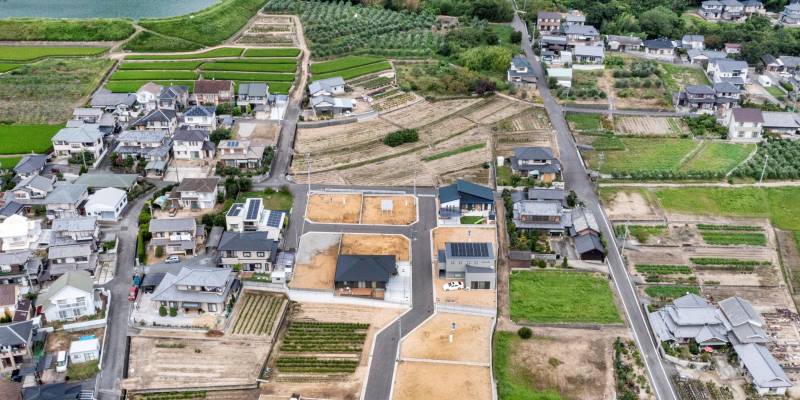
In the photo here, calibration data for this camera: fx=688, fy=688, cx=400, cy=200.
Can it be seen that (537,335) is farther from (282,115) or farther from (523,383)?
(282,115)

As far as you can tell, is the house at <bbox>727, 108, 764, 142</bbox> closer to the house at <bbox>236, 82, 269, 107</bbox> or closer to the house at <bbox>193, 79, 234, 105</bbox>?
the house at <bbox>236, 82, 269, 107</bbox>

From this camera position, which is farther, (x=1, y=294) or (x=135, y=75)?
(x=135, y=75)

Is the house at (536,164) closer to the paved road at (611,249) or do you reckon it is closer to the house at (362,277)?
the paved road at (611,249)

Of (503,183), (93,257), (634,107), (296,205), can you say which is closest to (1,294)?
(93,257)

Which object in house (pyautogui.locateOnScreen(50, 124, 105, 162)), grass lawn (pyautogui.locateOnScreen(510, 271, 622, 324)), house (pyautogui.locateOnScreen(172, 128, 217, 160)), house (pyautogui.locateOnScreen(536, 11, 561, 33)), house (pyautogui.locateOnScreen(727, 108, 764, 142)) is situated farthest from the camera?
house (pyautogui.locateOnScreen(536, 11, 561, 33))

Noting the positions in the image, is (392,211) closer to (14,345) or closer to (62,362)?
(62,362)

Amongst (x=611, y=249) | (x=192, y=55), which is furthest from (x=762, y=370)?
(x=192, y=55)

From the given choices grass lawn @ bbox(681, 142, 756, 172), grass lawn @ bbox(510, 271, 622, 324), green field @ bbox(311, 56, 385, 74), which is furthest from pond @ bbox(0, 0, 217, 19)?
grass lawn @ bbox(510, 271, 622, 324)
